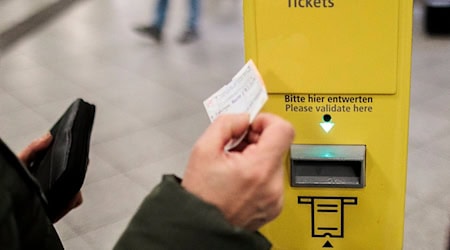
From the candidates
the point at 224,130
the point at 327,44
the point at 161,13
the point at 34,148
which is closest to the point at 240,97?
the point at 224,130

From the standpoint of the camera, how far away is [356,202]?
1.88 m

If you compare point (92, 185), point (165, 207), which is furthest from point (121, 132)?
point (165, 207)

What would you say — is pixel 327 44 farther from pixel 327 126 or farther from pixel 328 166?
pixel 328 166

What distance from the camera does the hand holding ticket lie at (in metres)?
1.16

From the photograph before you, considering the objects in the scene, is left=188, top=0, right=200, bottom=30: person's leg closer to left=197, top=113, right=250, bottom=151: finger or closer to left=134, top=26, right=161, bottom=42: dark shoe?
left=134, top=26, right=161, bottom=42: dark shoe

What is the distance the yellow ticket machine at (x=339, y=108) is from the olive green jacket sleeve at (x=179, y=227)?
36.4 inches

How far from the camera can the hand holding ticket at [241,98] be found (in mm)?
1156

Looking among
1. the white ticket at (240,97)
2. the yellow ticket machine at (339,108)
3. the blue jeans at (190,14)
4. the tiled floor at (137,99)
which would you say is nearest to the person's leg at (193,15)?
→ the blue jeans at (190,14)

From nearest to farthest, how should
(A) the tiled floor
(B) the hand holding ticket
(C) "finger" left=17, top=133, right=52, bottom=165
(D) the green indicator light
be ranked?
(B) the hand holding ticket, (C) "finger" left=17, top=133, right=52, bottom=165, (D) the green indicator light, (A) the tiled floor

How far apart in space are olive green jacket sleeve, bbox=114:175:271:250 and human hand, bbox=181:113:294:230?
0.03 metres

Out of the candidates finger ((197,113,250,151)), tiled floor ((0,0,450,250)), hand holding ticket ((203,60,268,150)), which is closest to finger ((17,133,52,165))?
hand holding ticket ((203,60,268,150))

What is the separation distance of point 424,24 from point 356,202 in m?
3.63

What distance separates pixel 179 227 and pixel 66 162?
1.58 feet

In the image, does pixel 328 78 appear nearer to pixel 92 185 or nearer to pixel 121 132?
pixel 92 185
